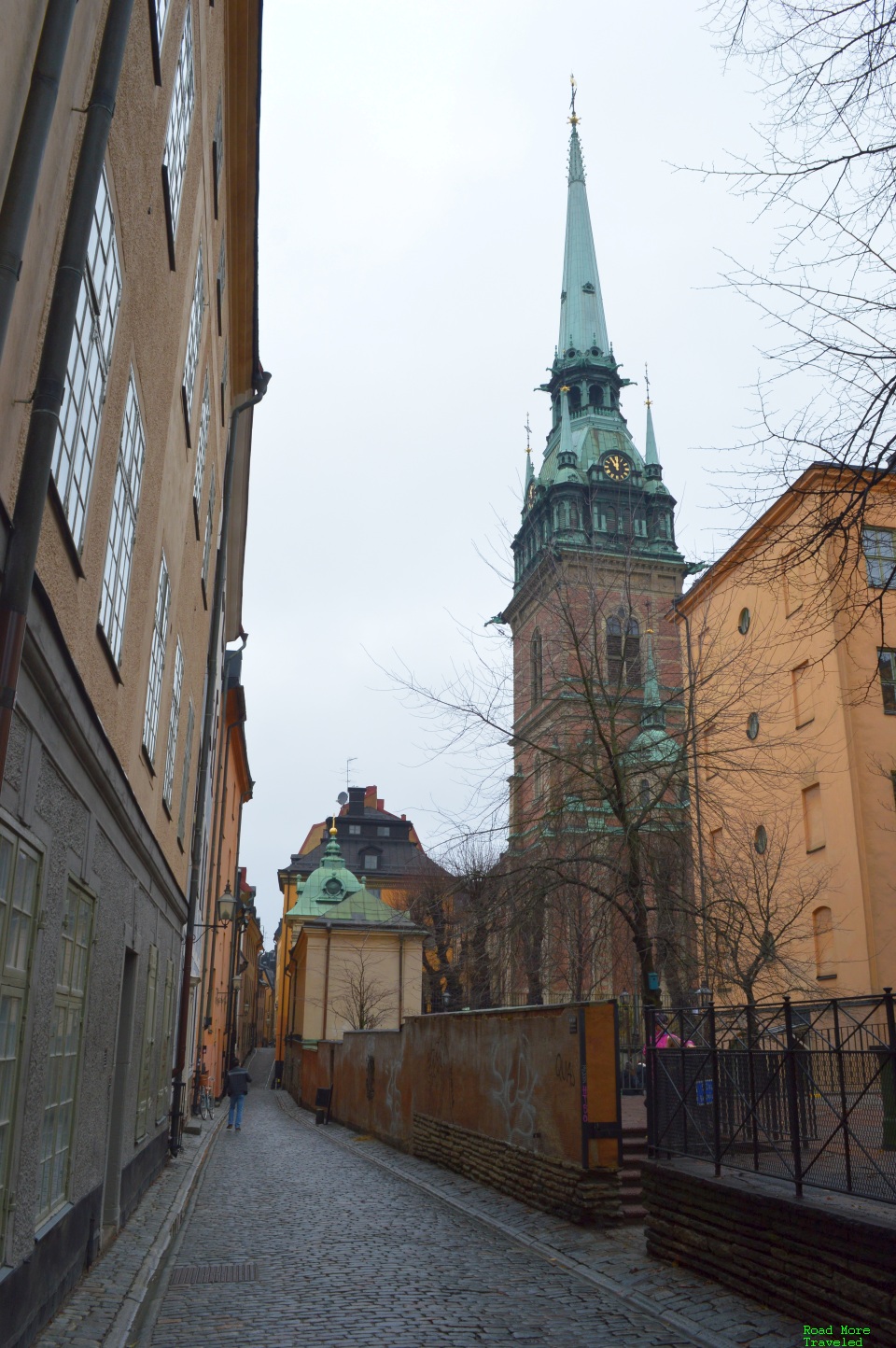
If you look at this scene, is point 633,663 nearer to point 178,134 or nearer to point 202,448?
point 202,448

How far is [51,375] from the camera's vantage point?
5.27 m

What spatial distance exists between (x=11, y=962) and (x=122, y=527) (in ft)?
14.4

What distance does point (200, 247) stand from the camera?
14.1m

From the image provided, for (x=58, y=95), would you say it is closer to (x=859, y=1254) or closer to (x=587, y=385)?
(x=859, y=1254)

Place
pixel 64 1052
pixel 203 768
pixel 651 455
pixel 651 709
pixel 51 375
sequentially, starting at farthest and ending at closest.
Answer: pixel 651 455 < pixel 203 768 < pixel 651 709 < pixel 64 1052 < pixel 51 375

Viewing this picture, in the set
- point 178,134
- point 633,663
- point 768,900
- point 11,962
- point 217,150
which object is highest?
point 217,150

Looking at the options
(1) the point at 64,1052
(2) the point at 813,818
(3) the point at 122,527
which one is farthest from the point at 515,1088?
(2) the point at 813,818

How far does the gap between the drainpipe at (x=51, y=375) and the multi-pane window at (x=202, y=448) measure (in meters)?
8.86

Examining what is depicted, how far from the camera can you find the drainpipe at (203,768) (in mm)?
17469

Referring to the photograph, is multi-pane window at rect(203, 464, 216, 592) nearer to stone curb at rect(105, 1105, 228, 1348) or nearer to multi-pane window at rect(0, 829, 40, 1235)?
stone curb at rect(105, 1105, 228, 1348)

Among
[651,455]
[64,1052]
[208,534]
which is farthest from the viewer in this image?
[651,455]

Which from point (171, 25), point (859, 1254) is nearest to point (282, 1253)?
point (859, 1254)

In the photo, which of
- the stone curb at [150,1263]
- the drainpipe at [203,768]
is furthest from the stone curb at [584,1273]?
the drainpipe at [203,768]

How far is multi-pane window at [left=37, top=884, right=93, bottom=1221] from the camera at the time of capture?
6.97m
